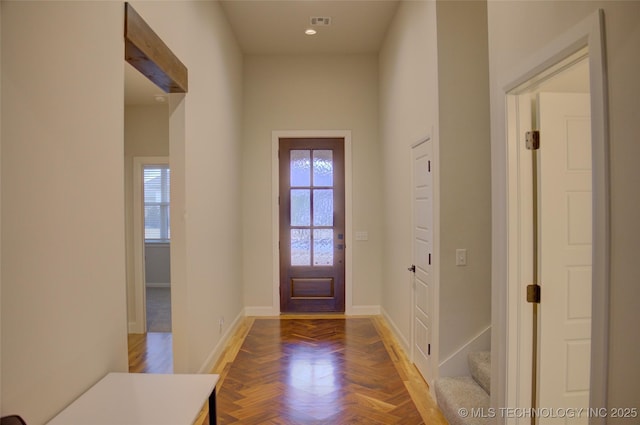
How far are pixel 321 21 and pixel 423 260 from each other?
2991 mm

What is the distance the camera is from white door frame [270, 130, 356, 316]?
5.03 meters

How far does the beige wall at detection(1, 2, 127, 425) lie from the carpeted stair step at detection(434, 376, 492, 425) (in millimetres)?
1989

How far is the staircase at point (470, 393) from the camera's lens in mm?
2230

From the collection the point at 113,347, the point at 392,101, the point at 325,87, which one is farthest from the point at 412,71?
the point at 113,347

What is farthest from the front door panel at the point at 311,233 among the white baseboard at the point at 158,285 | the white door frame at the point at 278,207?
the white baseboard at the point at 158,285

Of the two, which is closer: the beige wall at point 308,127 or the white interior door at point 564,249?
the white interior door at point 564,249

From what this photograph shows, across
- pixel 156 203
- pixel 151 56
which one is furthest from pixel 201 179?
pixel 156 203

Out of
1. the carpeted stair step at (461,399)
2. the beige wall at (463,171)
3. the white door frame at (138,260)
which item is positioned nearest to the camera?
the carpeted stair step at (461,399)

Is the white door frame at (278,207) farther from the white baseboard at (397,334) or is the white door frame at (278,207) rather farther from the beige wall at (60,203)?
the beige wall at (60,203)

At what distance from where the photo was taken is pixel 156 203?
7406 millimetres

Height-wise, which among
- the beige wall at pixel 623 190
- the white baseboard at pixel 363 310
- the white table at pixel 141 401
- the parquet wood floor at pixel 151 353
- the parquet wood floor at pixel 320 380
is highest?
the beige wall at pixel 623 190

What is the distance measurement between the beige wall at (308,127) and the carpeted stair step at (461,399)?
97.8 inches

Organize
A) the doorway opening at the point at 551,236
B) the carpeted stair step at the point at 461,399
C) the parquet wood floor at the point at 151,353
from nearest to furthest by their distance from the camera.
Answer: the doorway opening at the point at 551,236 → the carpeted stair step at the point at 461,399 → the parquet wood floor at the point at 151,353

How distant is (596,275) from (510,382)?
2.85 feet
